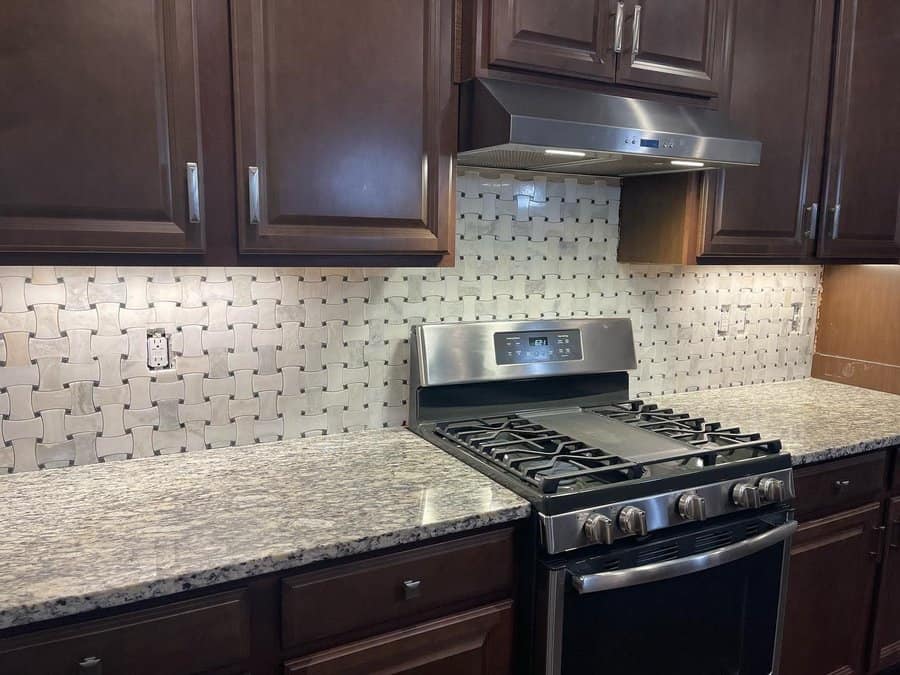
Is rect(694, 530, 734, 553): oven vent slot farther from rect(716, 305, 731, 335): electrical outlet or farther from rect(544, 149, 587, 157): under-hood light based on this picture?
rect(716, 305, 731, 335): electrical outlet

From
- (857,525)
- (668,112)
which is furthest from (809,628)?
(668,112)

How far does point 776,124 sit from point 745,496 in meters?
1.13

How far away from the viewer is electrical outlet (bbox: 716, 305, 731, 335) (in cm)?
246

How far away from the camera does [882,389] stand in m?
2.51

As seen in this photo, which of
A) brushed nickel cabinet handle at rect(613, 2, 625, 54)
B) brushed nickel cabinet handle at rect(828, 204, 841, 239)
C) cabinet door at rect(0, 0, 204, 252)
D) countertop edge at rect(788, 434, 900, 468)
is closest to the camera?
cabinet door at rect(0, 0, 204, 252)

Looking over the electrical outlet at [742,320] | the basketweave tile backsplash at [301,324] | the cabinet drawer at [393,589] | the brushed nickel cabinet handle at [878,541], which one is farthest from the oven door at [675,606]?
the electrical outlet at [742,320]

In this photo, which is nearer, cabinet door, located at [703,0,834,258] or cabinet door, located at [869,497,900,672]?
cabinet door, located at [703,0,834,258]

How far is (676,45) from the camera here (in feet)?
5.77

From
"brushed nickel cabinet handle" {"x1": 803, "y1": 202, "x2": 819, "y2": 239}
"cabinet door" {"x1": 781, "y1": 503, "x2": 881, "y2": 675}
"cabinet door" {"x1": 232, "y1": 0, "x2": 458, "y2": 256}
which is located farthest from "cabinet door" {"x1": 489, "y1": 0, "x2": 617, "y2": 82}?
"cabinet door" {"x1": 781, "y1": 503, "x2": 881, "y2": 675}

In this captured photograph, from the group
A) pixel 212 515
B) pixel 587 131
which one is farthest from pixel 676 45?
pixel 212 515

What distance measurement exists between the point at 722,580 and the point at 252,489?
1137mm

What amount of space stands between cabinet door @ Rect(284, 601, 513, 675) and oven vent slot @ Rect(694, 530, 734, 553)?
47 centimetres

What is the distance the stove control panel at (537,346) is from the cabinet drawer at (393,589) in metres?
0.65

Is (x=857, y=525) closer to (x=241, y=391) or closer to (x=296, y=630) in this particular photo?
(x=296, y=630)
